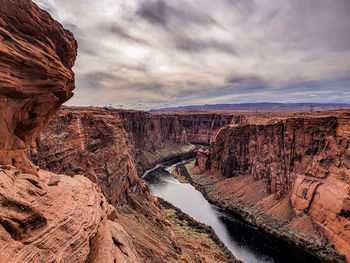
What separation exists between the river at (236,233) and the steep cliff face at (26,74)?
105 ft

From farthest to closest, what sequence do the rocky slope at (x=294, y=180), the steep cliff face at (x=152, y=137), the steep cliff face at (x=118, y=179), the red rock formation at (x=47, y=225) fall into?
1. the steep cliff face at (x=152, y=137)
2. the rocky slope at (x=294, y=180)
3. the steep cliff face at (x=118, y=179)
4. the red rock formation at (x=47, y=225)

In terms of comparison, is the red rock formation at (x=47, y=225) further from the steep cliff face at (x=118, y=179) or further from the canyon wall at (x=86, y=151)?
the canyon wall at (x=86, y=151)

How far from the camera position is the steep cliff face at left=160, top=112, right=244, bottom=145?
5285 inches

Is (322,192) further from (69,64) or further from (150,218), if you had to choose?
(69,64)

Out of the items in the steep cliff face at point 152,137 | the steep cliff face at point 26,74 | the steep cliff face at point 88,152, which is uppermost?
the steep cliff face at point 26,74

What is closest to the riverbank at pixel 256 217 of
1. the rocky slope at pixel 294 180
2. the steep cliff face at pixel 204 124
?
the rocky slope at pixel 294 180

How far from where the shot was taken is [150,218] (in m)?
28.9

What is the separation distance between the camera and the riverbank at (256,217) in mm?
28548

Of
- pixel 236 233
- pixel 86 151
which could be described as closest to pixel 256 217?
pixel 236 233

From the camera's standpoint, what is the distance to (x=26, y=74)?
10922mm

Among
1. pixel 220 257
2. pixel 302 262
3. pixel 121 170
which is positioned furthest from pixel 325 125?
pixel 121 170

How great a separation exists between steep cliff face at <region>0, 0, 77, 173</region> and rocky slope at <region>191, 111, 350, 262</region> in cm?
3737

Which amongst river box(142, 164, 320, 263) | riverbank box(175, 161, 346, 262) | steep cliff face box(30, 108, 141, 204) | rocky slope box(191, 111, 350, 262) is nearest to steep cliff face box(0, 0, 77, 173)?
steep cliff face box(30, 108, 141, 204)

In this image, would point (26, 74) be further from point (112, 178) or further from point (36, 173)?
point (112, 178)
